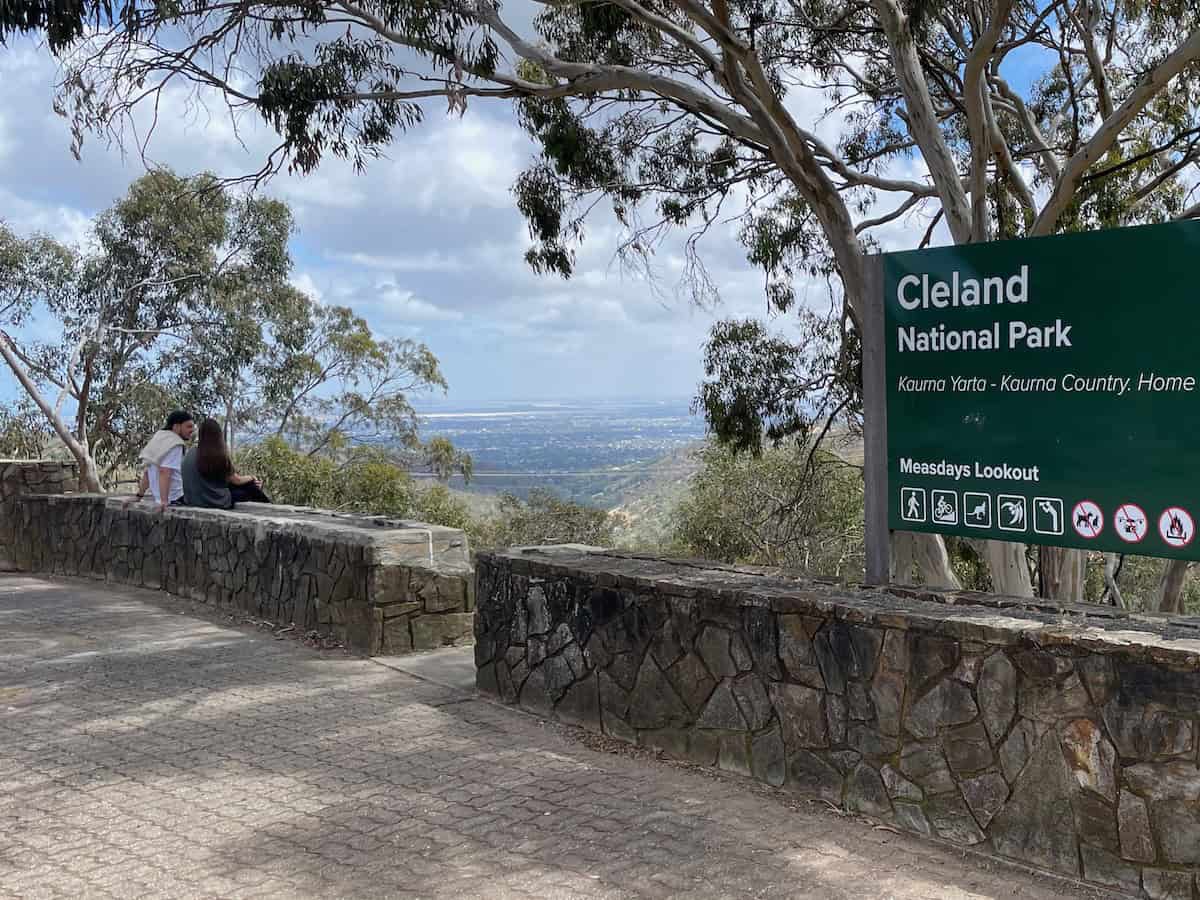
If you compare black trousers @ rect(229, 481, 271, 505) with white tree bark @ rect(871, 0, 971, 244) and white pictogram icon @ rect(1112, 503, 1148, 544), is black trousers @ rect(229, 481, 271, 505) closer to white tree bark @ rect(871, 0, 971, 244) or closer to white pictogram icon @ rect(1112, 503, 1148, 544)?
white tree bark @ rect(871, 0, 971, 244)

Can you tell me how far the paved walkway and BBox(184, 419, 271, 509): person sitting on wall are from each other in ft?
12.2

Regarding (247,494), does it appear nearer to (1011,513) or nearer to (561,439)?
(1011,513)

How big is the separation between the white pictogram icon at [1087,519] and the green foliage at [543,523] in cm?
1708

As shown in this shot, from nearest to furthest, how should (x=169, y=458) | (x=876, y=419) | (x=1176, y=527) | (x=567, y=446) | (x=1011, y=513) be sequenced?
1. (x=1176, y=527)
2. (x=1011, y=513)
3. (x=876, y=419)
4. (x=169, y=458)
5. (x=567, y=446)

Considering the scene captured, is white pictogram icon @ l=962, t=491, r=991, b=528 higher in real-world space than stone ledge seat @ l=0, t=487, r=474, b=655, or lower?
higher

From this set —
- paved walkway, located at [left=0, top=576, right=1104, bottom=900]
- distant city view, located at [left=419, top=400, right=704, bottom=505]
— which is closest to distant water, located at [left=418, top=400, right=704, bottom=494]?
distant city view, located at [left=419, top=400, right=704, bottom=505]

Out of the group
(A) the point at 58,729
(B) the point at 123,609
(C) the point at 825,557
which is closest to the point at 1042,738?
(A) the point at 58,729

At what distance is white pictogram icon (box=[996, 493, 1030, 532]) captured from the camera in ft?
15.4

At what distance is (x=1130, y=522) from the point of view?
14.1ft

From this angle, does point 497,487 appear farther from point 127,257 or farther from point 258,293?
point 127,257

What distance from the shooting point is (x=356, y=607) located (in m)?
8.23

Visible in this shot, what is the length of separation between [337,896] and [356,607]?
14.1 ft

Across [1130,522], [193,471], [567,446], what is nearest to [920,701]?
[1130,522]

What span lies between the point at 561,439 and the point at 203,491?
188 feet
